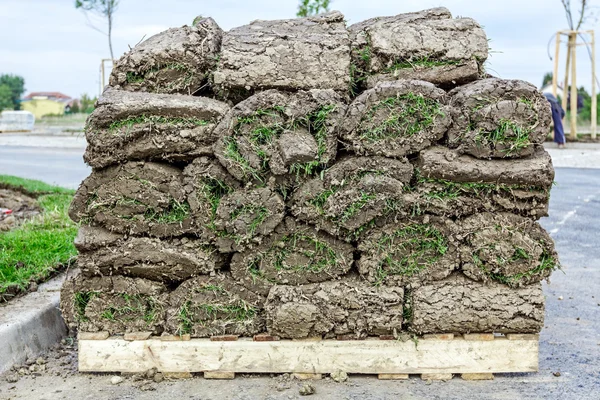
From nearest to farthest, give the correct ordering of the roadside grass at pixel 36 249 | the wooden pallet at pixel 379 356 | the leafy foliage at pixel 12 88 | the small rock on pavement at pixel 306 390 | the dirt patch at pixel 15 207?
the small rock on pavement at pixel 306 390
the wooden pallet at pixel 379 356
the roadside grass at pixel 36 249
the dirt patch at pixel 15 207
the leafy foliage at pixel 12 88

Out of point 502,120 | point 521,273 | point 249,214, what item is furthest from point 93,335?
point 502,120

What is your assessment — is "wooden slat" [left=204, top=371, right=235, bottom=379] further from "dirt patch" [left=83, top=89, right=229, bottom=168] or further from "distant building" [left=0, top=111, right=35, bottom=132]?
"distant building" [left=0, top=111, right=35, bottom=132]

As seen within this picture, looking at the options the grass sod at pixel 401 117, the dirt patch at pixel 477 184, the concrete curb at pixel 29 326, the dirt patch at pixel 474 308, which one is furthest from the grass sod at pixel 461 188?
the concrete curb at pixel 29 326

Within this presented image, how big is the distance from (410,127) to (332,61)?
21.9 inches

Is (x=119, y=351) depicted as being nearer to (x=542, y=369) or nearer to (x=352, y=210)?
(x=352, y=210)

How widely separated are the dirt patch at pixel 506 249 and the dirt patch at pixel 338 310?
1.40 feet

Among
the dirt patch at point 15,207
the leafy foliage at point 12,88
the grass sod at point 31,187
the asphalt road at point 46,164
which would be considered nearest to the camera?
the dirt patch at point 15,207

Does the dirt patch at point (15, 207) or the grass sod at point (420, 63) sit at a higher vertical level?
the grass sod at point (420, 63)

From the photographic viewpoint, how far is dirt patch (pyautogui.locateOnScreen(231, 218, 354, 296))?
140 inches

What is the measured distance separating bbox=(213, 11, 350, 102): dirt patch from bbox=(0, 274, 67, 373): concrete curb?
5.70 feet

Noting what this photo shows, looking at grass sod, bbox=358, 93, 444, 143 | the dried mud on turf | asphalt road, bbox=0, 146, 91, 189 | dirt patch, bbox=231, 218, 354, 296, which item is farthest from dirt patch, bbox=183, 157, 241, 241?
asphalt road, bbox=0, 146, 91, 189

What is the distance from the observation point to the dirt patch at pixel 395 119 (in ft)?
11.3

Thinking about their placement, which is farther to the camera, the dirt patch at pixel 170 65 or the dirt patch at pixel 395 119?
the dirt patch at pixel 170 65

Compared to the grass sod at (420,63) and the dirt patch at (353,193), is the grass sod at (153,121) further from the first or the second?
the grass sod at (420,63)
